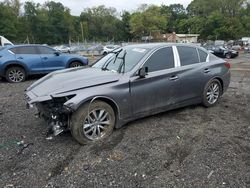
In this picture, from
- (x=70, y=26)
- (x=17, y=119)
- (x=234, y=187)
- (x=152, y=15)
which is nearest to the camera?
(x=234, y=187)

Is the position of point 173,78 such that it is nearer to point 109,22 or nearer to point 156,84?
point 156,84

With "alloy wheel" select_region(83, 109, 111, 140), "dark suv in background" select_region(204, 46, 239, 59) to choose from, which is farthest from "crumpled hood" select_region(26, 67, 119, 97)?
"dark suv in background" select_region(204, 46, 239, 59)

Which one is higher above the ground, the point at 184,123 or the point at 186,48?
the point at 186,48

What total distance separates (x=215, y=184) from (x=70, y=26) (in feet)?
303

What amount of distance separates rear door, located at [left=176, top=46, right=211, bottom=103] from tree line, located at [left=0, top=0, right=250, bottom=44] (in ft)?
240

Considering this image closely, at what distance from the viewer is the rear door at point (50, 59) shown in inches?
419

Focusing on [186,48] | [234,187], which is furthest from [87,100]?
[186,48]

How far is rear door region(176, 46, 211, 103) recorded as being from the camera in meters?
5.41

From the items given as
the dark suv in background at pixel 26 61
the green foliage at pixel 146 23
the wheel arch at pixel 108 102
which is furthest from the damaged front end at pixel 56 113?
the green foliage at pixel 146 23

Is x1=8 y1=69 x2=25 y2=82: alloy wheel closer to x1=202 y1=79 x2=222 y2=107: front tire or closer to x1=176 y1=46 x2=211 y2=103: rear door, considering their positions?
x1=176 y1=46 x2=211 y2=103: rear door

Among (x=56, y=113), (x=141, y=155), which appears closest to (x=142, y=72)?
(x=141, y=155)

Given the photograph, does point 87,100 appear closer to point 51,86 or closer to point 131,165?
point 51,86

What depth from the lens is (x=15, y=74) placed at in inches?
403

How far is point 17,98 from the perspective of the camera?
750 cm
